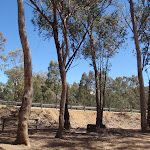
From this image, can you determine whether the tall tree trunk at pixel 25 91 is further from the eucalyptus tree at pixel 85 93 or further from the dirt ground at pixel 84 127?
the eucalyptus tree at pixel 85 93

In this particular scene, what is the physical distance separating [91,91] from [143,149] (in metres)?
39.4

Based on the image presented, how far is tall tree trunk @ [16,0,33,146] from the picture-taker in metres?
5.07

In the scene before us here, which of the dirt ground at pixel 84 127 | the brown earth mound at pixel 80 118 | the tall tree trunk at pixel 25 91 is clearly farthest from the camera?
the brown earth mound at pixel 80 118

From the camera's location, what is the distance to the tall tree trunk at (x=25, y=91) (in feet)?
16.6

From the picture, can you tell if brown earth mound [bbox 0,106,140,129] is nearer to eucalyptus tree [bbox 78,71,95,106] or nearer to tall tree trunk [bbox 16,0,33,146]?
tall tree trunk [bbox 16,0,33,146]

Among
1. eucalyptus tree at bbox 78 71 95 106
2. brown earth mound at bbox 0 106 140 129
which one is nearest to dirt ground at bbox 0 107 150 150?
brown earth mound at bbox 0 106 140 129

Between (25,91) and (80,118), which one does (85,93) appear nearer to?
(80,118)

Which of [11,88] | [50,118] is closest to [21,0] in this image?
[50,118]

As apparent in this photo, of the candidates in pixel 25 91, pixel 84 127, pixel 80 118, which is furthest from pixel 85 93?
pixel 25 91

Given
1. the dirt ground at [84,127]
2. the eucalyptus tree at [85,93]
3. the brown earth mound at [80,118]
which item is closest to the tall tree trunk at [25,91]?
the dirt ground at [84,127]

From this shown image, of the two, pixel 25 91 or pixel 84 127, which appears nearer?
pixel 25 91

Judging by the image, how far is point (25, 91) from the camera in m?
5.32

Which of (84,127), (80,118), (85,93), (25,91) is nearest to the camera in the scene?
(25,91)

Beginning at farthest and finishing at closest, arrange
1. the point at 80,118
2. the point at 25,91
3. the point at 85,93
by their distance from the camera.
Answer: the point at 85,93 → the point at 80,118 → the point at 25,91
